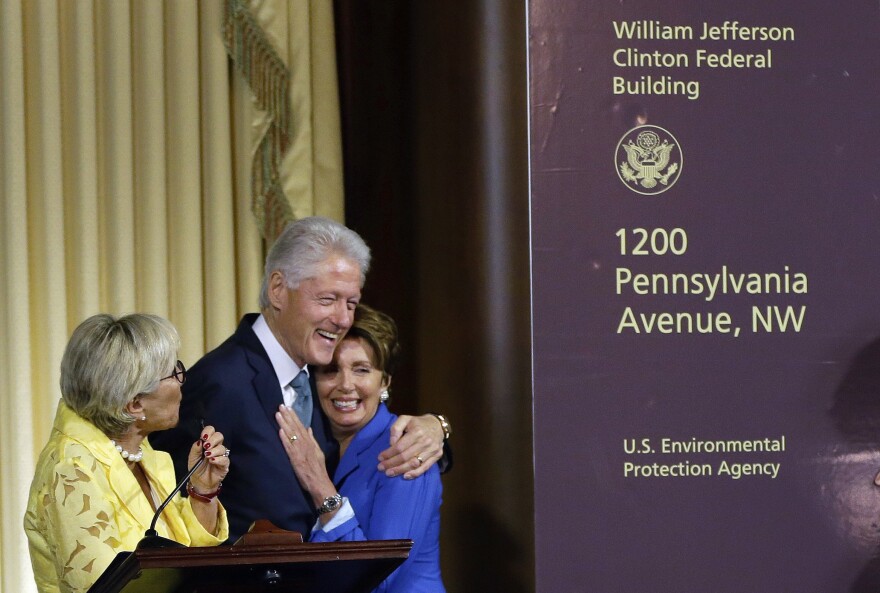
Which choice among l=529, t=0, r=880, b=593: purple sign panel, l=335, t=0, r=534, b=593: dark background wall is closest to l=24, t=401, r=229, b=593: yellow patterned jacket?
l=529, t=0, r=880, b=593: purple sign panel

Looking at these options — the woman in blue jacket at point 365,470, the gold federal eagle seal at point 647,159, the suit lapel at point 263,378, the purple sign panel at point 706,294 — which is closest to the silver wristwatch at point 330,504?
the woman in blue jacket at point 365,470

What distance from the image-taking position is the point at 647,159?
3686 mm

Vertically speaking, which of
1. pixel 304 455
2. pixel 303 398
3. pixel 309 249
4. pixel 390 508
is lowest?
pixel 390 508

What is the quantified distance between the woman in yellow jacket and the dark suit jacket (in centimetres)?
46

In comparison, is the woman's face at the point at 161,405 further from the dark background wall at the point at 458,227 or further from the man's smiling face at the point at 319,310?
the dark background wall at the point at 458,227

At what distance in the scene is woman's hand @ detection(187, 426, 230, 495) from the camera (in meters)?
3.09

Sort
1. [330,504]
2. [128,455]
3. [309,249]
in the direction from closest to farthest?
1. [128,455]
2. [330,504]
3. [309,249]

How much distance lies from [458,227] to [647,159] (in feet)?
3.45

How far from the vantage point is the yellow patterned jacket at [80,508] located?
8.65 ft

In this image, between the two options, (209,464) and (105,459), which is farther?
(209,464)

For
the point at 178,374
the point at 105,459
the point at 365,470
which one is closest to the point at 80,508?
the point at 105,459

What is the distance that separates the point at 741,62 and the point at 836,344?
87 cm

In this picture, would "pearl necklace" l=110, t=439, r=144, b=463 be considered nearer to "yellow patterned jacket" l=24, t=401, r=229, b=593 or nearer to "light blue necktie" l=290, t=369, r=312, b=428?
"yellow patterned jacket" l=24, t=401, r=229, b=593

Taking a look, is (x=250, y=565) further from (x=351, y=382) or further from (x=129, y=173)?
(x=129, y=173)
